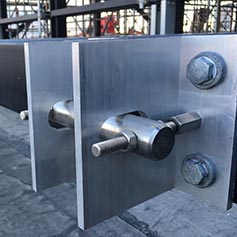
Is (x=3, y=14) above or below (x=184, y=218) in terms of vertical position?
above

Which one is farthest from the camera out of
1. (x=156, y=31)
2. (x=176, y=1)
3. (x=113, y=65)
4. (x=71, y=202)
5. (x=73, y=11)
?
(x=73, y=11)

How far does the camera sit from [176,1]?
1155mm

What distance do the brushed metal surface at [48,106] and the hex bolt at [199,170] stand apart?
146mm

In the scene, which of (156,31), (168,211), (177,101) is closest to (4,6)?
(156,31)

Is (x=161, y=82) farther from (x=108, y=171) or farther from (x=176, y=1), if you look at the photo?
(x=176, y=1)

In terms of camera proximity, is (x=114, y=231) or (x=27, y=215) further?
(x=27, y=215)

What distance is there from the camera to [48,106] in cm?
39

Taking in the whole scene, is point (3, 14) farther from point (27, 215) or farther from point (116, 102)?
point (116, 102)

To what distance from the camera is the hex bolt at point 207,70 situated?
316 millimetres

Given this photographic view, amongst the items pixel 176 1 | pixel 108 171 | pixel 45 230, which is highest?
pixel 176 1

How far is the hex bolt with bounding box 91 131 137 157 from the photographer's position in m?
0.28

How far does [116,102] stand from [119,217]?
673 millimetres

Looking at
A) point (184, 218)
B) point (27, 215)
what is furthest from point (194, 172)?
point (27, 215)

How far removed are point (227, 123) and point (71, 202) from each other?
76 cm
